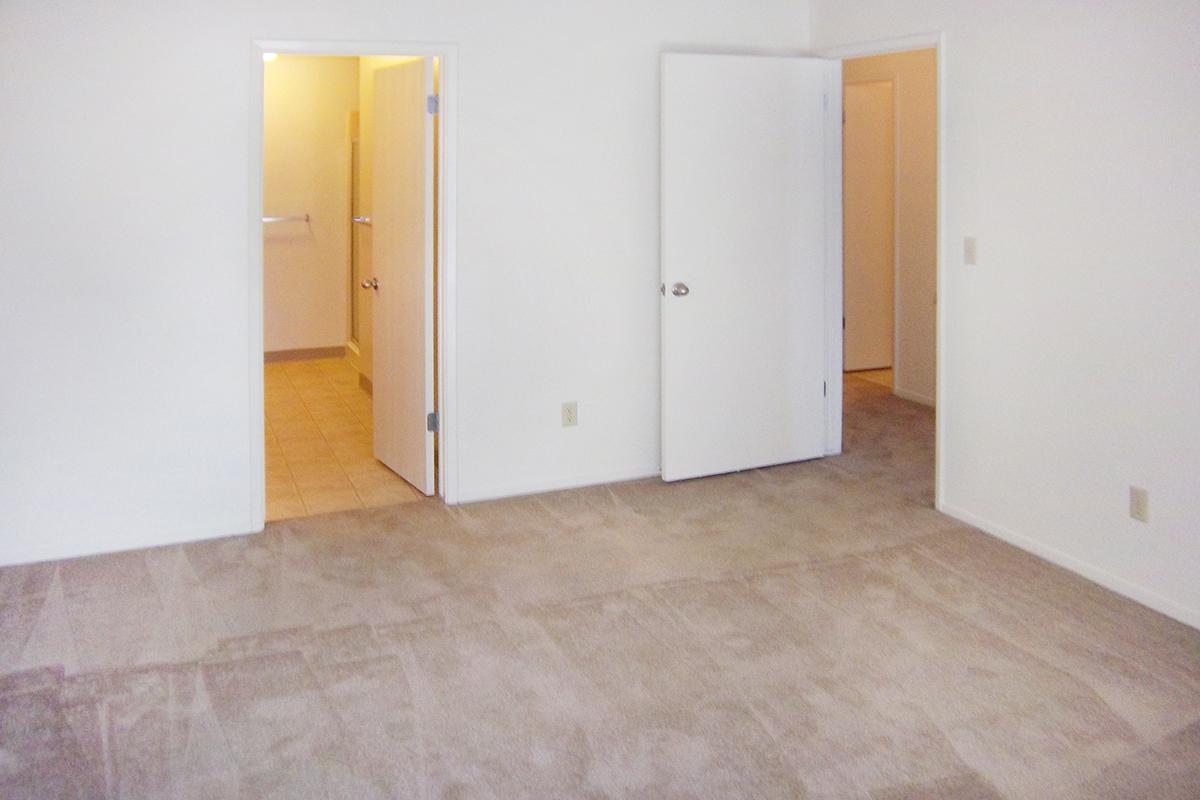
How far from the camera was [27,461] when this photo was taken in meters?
4.15

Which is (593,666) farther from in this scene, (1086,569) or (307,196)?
(307,196)

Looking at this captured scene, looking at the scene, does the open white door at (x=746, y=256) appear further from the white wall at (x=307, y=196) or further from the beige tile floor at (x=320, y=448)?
the white wall at (x=307, y=196)

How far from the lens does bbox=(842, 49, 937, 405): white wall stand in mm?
6703

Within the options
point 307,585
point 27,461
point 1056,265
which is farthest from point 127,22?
point 1056,265

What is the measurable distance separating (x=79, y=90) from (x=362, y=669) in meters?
2.32

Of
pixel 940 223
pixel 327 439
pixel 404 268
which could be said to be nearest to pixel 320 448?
pixel 327 439

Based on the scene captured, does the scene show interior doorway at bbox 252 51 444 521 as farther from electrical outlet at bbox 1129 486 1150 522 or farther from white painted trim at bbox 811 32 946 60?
electrical outlet at bbox 1129 486 1150 522

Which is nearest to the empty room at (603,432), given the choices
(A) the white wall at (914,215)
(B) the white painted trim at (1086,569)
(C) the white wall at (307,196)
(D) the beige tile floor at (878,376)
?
(B) the white painted trim at (1086,569)

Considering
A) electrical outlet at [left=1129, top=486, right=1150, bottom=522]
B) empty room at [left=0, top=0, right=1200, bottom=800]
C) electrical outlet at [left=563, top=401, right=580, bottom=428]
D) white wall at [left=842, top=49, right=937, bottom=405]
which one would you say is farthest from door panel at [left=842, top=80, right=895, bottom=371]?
electrical outlet at [left=1129, top=486, right=1150, bottom=522]

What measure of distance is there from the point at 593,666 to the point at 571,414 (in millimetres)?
1923

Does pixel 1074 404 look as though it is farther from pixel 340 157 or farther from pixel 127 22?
pixel 340 157

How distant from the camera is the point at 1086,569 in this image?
13.1 feet

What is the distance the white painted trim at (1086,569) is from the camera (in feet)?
11.9

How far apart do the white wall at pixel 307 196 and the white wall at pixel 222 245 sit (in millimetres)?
3754
